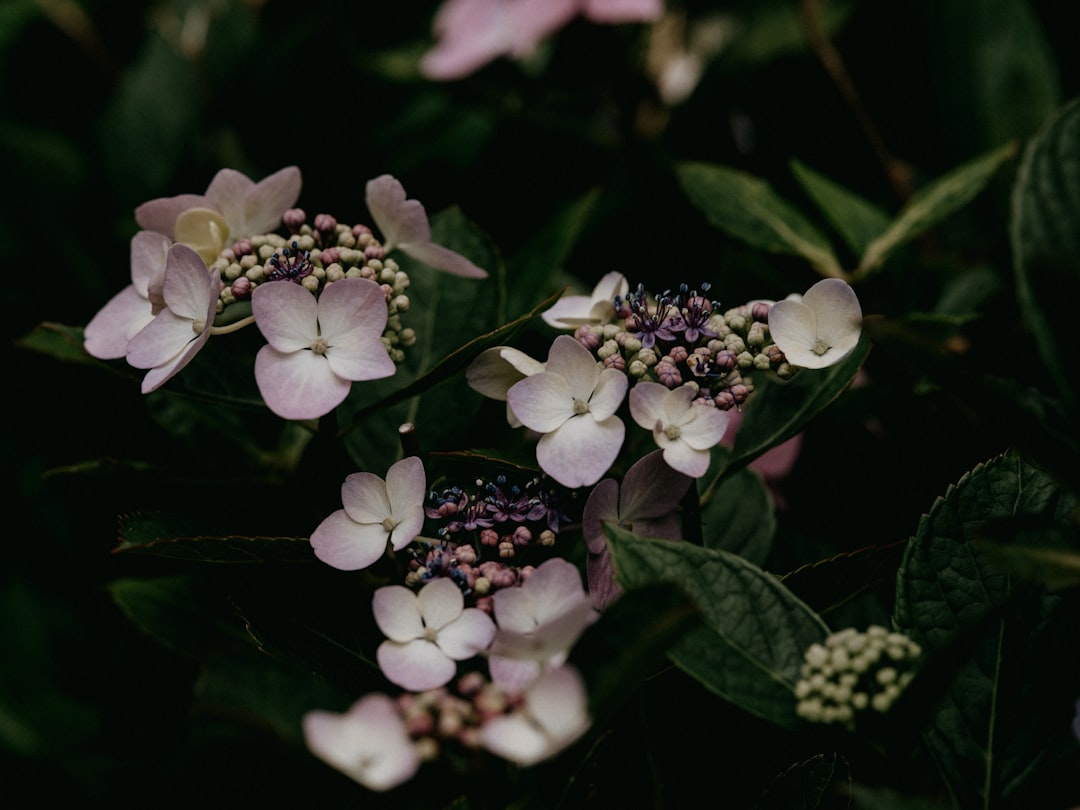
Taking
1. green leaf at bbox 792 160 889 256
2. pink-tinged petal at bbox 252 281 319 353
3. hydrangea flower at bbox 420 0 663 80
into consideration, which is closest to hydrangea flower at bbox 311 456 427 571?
pink-tinged petal at bbox 252 281 319 353

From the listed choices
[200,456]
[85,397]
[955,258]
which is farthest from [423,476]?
[955,258]

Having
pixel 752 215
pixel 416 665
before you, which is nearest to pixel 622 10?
pixel 752 215

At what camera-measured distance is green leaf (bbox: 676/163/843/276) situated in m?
1.01

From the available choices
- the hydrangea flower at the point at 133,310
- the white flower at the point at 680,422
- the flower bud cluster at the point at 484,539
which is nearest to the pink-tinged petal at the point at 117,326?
the hydrangea flower at the point at 133,310

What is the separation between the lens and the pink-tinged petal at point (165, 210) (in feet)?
2.41

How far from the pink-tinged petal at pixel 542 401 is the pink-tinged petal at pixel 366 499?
11 centimetres

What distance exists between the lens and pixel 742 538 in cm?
80

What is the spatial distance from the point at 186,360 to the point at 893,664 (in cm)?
49

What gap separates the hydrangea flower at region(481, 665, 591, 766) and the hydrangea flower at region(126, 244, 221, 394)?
0.34 m

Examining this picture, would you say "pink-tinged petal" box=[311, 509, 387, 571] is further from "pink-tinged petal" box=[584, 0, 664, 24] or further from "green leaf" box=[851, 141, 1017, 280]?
"pink-tinged petal" box=[584, 0, 664, 24]

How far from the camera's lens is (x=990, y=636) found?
1.96ft

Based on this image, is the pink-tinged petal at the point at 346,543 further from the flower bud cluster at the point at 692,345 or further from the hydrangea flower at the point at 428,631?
the flower bud cluster at the point at 692,345

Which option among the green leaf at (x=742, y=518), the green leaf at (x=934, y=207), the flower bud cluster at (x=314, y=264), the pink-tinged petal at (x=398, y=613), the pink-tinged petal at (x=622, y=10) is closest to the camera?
the pink-tinged petal at (x=398, y=613)

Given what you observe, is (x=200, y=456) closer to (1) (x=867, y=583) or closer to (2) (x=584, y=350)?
(2) (x=584, y=350)
